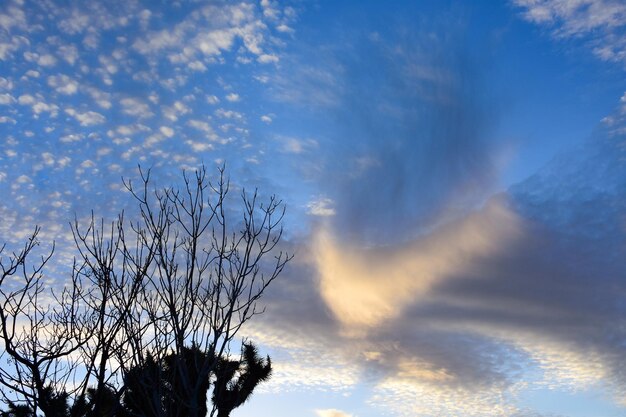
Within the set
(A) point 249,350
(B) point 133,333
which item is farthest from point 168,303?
(A) point 249,350

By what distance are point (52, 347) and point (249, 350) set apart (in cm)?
1222

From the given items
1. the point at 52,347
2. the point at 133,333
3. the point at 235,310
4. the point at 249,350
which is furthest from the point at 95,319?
the point at 249,350

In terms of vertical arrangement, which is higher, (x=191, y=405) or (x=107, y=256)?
(x=107, y=256)

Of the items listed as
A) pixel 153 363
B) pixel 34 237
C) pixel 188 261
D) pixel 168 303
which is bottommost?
pixel 153 363

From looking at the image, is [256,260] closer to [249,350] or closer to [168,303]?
[168,303]

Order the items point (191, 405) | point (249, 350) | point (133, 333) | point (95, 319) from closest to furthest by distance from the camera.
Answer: point (191, 405)
point (133, 333)
point (95, 319)
point (249, 350)

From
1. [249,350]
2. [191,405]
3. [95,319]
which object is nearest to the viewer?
[191,405]

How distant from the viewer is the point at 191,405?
784 cm

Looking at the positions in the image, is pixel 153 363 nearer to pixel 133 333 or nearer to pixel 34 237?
pixel 133 333

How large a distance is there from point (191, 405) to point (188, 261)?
2.16 m

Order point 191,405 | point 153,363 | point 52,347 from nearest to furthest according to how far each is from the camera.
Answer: point 191,405 < point 153,363 < point 52,347

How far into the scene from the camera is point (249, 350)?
2145 centimetres

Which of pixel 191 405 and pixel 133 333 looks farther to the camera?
pixel 133 333

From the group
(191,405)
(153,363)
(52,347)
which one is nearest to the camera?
(191,405)
